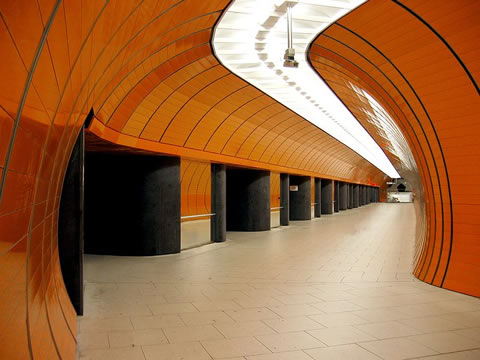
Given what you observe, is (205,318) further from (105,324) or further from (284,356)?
(284,356)

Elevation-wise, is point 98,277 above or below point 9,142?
below

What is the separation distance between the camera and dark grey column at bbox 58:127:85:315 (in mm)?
6246

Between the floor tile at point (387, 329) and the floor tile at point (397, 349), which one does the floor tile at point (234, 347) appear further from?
the floor tile at point (387, 329)

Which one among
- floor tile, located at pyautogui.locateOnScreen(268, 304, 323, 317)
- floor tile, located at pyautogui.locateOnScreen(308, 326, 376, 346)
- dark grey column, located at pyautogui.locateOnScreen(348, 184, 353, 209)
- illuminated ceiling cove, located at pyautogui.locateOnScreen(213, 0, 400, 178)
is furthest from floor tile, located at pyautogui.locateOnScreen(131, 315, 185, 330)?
dark grey column, located at pyautogui.locateOnScreen(348, 184, 353, 209)

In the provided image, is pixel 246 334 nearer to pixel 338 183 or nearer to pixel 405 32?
pixel 405 32

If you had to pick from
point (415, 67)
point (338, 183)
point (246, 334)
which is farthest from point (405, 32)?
point (338, 183)

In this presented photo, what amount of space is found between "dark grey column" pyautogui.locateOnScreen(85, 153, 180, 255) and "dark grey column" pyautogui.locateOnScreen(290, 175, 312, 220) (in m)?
15.7

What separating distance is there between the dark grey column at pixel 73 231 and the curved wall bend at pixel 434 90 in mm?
5115

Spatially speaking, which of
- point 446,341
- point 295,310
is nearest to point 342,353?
point 446,341

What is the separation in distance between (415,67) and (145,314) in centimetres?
598

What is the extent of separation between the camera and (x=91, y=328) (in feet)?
18.5

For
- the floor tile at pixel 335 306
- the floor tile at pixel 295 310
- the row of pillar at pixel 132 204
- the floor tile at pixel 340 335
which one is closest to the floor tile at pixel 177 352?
the floor tile at pixel 340 335

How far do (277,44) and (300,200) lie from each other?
1866 centimetres

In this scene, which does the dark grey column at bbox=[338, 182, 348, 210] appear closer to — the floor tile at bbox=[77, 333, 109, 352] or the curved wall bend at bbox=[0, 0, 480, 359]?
the curved wall bend at bbox=[0, 0, 480, 359]
